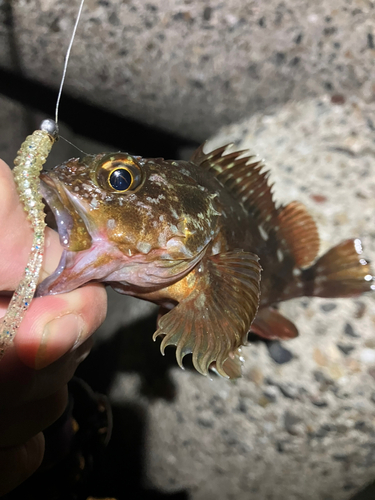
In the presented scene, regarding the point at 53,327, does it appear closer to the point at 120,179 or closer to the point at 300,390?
the point at 120,179

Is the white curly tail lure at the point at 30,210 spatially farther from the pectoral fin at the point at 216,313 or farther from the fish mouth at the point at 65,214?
the pectoral fin at the point at 216,313

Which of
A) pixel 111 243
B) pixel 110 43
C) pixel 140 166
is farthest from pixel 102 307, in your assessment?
pixel 110 43

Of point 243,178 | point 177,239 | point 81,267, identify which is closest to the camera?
point 81,267

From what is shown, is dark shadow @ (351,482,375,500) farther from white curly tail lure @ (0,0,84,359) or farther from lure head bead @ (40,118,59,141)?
lure head bead @ (40,118,59,141)

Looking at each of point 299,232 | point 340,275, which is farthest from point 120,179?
point 340,275

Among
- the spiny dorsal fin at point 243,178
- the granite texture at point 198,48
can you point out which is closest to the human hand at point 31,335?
the spiny dorsal fin at point 243,178

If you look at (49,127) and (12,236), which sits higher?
(49,127)
